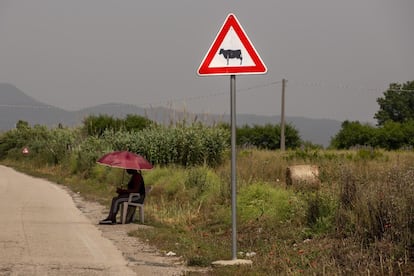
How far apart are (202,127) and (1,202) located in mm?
9385

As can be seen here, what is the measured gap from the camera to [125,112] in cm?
5338

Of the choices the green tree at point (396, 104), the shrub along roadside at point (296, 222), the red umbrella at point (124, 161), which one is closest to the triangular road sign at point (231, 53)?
the shrub along roadside at point (296, 222)

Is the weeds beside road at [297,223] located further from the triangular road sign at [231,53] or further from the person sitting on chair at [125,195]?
the triangular road sign at [231,53]

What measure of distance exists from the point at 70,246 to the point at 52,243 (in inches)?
19.3

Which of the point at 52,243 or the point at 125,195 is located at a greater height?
the point at 125,195

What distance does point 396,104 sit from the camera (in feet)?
313

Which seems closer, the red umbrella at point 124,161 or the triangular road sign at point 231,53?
the triangular road sign at point 231,53

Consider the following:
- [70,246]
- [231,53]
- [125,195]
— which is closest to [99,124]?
[125,195]

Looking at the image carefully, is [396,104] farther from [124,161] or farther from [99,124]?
[124,161]

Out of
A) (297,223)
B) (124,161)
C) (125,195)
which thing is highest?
(124,161)

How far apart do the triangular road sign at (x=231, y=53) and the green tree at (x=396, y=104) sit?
87.6 meters

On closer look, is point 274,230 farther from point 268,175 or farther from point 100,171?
point 100,171

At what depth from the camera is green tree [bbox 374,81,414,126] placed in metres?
94.2

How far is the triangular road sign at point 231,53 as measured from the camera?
914 centimetres
